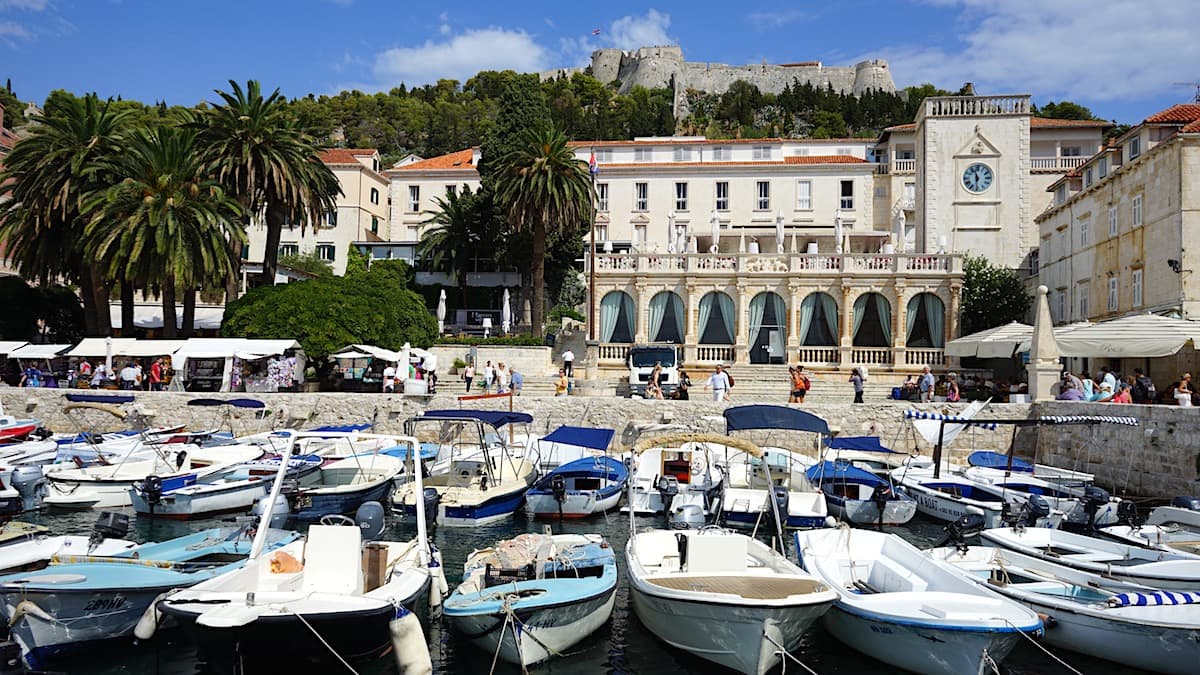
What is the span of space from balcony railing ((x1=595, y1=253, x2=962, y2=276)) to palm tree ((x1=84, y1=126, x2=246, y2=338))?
62.9 ft

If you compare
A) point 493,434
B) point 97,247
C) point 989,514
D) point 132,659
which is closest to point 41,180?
point 97,247

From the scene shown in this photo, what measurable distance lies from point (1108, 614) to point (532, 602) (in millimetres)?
8277

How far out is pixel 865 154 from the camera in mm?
69312

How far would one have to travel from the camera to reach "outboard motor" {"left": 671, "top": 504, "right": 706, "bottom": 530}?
20.9m

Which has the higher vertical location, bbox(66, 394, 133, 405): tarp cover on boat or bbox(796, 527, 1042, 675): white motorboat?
bbox(66, 394, 133, 405): tarp cover on boat

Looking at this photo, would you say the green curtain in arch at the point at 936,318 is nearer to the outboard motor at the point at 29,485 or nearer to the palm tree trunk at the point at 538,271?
the palm tree trunk at the point at 538,271

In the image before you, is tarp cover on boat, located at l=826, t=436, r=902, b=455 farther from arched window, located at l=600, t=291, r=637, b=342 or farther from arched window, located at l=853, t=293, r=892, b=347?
arched window, located at l=600, t=291, r=637, b=342

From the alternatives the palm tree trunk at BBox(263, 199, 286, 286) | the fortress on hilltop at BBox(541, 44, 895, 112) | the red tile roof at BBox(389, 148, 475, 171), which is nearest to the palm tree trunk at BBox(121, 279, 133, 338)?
the palm tree trunk at BBox(263, 199, 286, 286)

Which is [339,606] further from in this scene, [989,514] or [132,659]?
[989,514]

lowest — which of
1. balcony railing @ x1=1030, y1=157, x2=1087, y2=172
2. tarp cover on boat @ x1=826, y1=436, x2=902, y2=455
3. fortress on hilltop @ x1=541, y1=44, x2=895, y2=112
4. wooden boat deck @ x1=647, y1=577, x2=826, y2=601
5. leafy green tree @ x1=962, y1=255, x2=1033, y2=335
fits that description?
wooden boat deck @ x1=647, y1=577, x2=826, y2=601

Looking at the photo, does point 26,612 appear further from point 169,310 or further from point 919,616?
point 169,310

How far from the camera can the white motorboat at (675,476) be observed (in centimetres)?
2166

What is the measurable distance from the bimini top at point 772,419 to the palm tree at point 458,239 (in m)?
34.2

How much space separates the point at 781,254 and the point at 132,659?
37.8m
